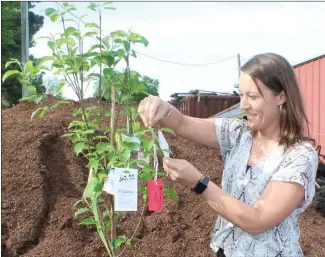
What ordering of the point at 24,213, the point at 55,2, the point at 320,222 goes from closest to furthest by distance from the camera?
the point at 55,2
the point at 24,213
the point at 320,222

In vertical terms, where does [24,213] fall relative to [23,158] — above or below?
below

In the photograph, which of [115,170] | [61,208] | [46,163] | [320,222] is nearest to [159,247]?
[61,208]

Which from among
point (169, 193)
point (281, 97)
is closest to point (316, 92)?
point (169, 193)

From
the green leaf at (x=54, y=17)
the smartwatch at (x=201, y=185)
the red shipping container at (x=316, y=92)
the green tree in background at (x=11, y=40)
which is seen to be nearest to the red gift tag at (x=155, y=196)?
the smartwatch at (x=201, y=185)

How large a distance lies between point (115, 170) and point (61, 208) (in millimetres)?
2654

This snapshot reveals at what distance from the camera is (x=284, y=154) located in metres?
1.91

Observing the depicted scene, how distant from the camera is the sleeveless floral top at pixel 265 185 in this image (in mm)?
1851

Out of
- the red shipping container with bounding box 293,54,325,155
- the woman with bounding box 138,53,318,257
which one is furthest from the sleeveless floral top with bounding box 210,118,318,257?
the red shipping container with bounding box 293,54,325,155

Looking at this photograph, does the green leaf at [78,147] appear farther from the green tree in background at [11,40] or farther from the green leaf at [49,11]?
the green tree in background at [11,40]

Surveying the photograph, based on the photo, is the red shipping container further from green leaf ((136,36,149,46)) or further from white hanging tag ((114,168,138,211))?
white hanging tag ((114,168,138,211))

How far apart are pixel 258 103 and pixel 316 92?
6702 millimetres

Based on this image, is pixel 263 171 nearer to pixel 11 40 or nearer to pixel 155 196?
pixel 155 196

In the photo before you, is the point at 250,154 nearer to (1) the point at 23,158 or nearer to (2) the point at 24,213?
(2) the point at 24,213

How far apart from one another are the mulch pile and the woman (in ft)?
6.97
